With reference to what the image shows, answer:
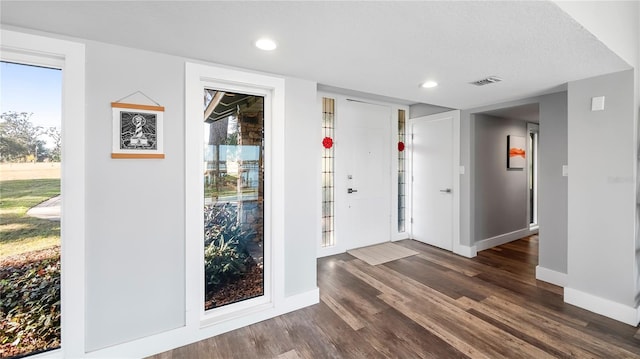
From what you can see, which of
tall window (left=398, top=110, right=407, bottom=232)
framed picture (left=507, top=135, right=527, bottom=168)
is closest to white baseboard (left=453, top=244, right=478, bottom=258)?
tall window (left=398, top=110, right=407, bottom=232)

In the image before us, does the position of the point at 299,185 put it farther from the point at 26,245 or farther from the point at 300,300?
the point at 26,245

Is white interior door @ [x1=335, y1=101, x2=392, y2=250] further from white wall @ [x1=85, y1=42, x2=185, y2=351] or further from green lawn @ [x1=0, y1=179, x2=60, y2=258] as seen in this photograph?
green lawn @ [x1=0, y1=179, x2=60, y2=258]

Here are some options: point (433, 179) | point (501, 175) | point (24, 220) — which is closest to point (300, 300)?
point (24, 220)

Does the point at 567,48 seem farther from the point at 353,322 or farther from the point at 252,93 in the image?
the point at 353,322

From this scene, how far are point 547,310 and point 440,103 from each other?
2547 mm

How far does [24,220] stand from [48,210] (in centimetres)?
13

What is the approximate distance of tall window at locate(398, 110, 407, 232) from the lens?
16.1 ft

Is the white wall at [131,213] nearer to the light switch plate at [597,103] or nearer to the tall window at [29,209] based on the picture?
the tall window at [29,209]

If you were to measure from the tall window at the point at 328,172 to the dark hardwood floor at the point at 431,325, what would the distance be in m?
0.84

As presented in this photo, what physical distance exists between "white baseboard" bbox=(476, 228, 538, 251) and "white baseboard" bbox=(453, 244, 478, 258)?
0.19 meters

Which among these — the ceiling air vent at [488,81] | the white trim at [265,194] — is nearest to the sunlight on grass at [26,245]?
the white trim at [265,194]

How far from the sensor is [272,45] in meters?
1.88

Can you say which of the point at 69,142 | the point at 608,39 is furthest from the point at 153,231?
the point at 608,39

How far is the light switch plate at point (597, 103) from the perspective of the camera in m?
2.50
